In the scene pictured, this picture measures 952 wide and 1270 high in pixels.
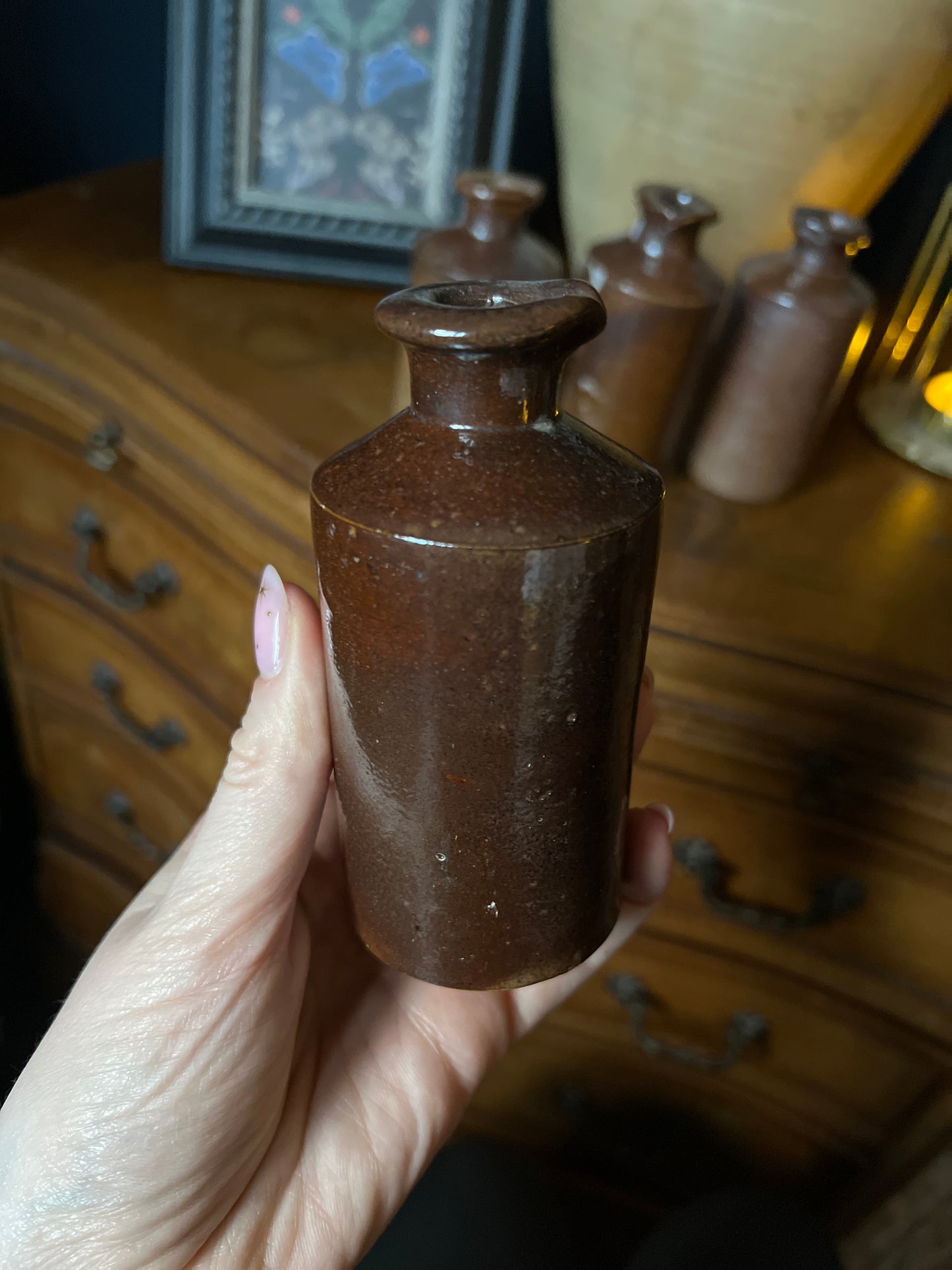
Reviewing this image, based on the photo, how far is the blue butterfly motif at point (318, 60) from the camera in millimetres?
1130

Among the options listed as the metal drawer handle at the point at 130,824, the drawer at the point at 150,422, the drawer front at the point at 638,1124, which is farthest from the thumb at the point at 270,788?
the metal drawer handle at the point at 130,824

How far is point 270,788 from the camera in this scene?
2.16ft

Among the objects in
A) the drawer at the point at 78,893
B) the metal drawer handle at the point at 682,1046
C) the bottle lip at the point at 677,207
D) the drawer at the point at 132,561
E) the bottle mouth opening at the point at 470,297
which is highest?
the bottle mouth opening at the point at 470,297

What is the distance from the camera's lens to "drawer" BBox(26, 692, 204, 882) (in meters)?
1.44

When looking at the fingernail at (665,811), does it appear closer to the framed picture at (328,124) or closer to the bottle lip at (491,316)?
the bottle lip at (491,316)

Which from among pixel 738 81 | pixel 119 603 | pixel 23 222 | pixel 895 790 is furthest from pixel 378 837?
pixel 23 222

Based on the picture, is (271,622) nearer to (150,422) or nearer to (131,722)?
(150,422)

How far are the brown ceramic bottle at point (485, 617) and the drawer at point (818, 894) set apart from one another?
0.33m

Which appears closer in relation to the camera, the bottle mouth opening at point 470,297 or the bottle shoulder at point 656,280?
the bottle mouth opening at point 470,297

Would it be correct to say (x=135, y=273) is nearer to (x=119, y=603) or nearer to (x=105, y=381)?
(x=105, y=381)

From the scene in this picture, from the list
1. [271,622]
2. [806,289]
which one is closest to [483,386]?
[271,622]

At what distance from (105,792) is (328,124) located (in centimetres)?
104

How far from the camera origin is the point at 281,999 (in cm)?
73

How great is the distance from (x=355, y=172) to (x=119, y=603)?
1.98 feet
